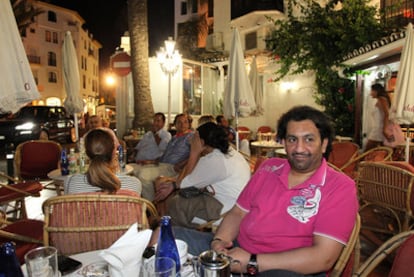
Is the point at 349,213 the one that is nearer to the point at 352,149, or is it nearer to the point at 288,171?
the point at 288,171

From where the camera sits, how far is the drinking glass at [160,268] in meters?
1.18

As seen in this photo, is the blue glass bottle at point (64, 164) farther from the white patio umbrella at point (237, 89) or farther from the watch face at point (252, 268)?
the watch face at point (252, 268)

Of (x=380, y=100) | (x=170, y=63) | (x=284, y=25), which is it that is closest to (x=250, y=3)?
(x=284, y=25)

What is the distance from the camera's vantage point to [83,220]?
6.44ft

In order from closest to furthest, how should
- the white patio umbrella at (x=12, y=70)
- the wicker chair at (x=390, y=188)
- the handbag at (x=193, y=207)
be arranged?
the white patio umbrella at (x=12, y=70), the handbag at (x=193, y=207), the wicker chair at (x=390, y=188)

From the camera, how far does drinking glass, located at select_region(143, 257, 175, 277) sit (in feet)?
3.87

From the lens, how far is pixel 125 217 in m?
1.99

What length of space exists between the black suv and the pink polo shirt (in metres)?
11.9

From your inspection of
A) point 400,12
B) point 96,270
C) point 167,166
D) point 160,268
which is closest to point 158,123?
point 167,166

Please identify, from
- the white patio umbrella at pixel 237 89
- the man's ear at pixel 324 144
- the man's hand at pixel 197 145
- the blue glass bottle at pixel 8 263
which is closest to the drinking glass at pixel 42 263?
the blue glass bottle at pixel 8 263

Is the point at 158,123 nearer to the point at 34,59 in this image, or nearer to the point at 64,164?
the point at 64,164

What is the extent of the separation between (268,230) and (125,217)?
2.82 feet

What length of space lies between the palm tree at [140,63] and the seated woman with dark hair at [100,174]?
6.15 metres

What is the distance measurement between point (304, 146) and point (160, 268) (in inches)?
46.3
